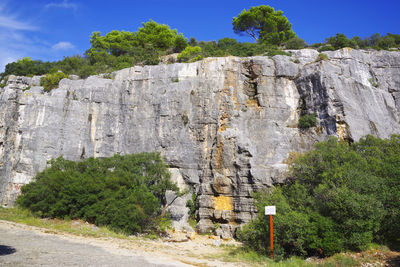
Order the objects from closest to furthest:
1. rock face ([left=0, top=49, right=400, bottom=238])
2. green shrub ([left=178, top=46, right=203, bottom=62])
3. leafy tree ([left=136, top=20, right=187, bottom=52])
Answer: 1. rock face ([left=0, top=49, right=400, bottom=238])
2. green shrub ([left=178, top=46, right=203, bottom=62])
3. leafy tree ([left=136, top=20, right=187, bottom=52])

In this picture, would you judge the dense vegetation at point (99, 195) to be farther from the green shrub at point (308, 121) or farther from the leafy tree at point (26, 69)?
the leafy tree at point (26, 69)

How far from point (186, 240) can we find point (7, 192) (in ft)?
51.3

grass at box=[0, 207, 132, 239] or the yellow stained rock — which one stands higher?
the yellow stained rock

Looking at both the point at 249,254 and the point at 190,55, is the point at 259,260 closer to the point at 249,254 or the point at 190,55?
the point at 249,254

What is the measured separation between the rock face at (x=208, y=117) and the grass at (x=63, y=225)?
664 centimetres

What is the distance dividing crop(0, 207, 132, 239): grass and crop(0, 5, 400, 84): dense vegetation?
18.1 meters

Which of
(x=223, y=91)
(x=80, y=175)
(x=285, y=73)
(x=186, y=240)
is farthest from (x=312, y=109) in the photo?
(x=80, y=175)

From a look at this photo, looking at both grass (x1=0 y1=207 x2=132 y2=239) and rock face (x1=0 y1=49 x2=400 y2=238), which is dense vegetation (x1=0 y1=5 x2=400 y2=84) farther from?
grass (x1=0 y1=207 x2=132 y2=239)

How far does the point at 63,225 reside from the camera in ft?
53.2

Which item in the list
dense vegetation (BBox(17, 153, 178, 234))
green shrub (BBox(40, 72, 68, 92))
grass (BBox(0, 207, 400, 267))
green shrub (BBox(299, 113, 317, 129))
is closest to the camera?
grass (BBox(0, 207, 400, 267))

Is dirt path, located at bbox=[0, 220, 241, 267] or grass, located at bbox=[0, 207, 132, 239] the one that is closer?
dirt path, located at bbox=[0, 220, 241, 267]

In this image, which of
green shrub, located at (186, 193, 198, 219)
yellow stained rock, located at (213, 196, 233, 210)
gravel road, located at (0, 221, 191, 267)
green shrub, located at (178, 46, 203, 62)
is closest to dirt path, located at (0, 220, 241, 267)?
gravel road, located at (0, 221, 191, 267)

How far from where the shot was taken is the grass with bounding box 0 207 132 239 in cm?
1505

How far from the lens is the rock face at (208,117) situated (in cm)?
2370
